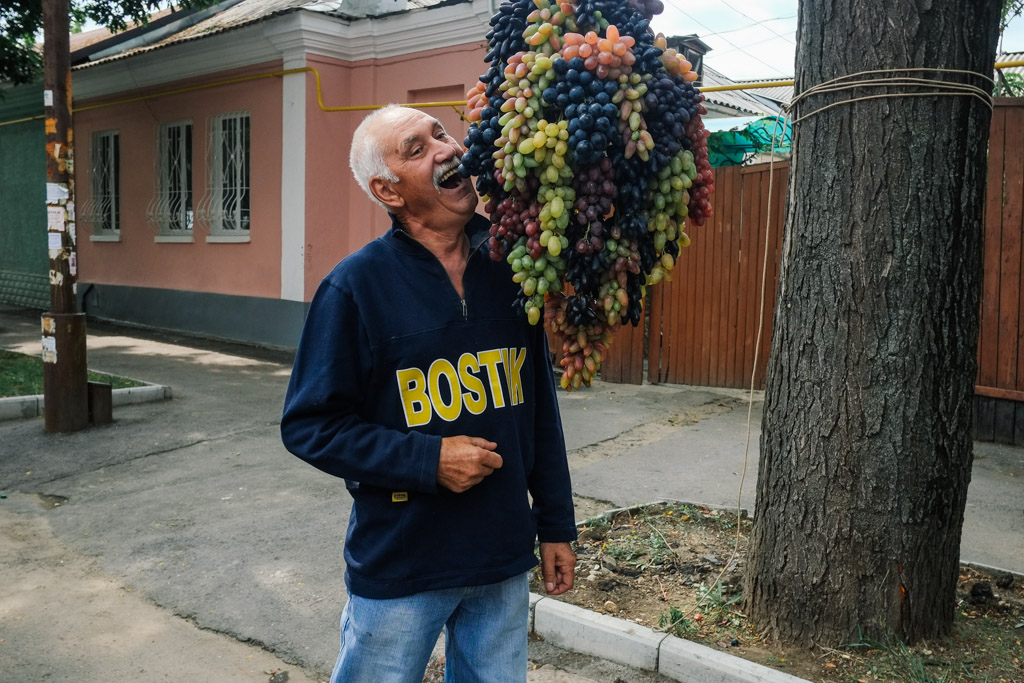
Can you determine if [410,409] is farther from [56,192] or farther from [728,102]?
[728,102]

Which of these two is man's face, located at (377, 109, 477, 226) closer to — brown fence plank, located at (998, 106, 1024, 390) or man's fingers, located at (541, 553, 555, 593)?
man's fingers, located at (541, 553, 555, 593)

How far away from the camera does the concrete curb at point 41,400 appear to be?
7.93 m

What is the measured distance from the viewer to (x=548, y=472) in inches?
94.9

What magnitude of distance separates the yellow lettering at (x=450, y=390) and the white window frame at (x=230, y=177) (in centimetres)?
1125

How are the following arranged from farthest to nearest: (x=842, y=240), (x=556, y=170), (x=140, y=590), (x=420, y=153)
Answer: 1. (x=140, y=590)
2. (x=842, y=240)
3. (x=420, y=153)
4. (x=556, y=170)

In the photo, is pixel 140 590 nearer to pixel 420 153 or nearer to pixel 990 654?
pixel 420 153

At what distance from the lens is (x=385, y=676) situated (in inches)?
83.9

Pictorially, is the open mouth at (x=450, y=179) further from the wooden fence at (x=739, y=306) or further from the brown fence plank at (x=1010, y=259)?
the brown fence plank at (x=1010, y=259)

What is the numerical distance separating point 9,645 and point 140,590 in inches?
25.6

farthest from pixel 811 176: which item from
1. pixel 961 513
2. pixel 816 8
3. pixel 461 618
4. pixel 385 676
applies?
pixel 385 676

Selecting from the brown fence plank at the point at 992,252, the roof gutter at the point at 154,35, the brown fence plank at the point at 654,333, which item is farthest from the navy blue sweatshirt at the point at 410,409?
the roof gutter at the point at 154,35

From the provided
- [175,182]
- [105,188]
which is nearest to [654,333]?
[175,182]

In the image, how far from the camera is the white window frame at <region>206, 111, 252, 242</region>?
12898 millimetres

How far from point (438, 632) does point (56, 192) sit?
6.38 metres
